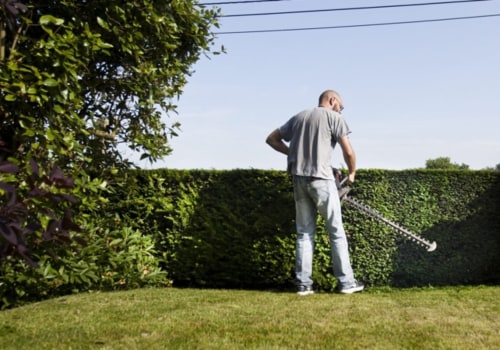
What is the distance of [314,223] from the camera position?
5922 millimetres

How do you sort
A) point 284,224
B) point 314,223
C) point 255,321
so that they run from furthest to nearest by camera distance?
point 284,224
point 314,223
point 255,321

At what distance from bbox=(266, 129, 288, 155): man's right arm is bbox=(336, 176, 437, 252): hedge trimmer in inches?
27.6

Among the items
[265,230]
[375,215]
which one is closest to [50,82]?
[265,230]

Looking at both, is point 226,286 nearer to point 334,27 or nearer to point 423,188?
point 423,188

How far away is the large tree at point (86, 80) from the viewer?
193 inches

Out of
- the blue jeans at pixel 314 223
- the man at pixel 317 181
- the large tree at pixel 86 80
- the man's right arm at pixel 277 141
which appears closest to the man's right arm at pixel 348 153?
the man at pixel 317 181

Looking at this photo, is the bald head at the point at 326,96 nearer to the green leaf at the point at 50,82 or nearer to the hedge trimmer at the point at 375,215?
the hedge trimmer at the point at 375,215

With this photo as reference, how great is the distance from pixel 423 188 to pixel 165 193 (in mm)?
3165

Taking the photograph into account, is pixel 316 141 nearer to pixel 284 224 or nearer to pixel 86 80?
pixel 284 224

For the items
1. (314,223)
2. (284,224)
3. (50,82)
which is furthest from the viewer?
(284,224)

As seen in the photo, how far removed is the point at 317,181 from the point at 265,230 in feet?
4.30

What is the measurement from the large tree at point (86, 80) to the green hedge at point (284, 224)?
2.25 ft

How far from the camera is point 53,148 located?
16.9ft

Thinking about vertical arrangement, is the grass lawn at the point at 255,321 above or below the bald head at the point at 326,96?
below
